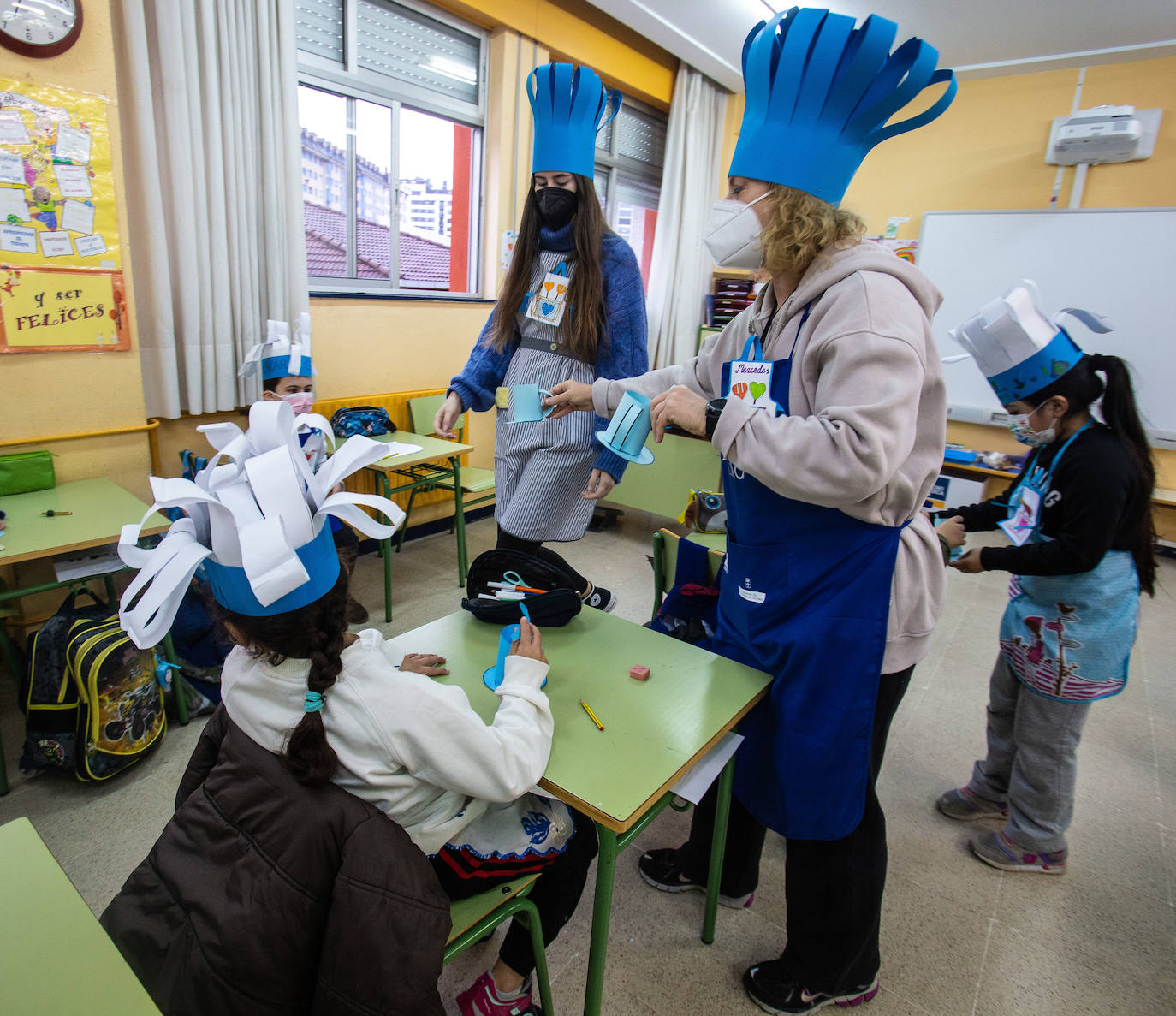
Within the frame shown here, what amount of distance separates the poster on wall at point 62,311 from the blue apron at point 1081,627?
2.89 metres

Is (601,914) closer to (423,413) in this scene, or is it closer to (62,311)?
(62,311)

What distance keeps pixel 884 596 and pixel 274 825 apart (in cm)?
95

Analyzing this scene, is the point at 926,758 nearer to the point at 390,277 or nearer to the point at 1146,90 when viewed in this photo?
the point at 390,277

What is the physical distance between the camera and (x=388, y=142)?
3.64 metres

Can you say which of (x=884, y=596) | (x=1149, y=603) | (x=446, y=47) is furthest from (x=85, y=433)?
(x=1149, y=603)

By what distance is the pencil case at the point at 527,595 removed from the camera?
1407 mm

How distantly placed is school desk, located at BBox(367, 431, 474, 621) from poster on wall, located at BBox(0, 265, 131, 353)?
973mm

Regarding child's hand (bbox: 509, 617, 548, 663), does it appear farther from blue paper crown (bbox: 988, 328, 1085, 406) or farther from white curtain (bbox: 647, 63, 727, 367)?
white curtain (bbox: 647, 63, 727, 367)

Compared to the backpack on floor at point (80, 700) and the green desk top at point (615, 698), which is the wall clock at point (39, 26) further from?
the green desk top at point (615, 698)

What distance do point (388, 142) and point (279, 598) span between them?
3.54 m

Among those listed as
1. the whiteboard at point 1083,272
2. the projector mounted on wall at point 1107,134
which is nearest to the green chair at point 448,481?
the whiteboard at point 1083,272

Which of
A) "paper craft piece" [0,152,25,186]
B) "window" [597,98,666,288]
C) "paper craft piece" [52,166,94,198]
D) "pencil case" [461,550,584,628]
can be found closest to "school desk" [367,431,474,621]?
"paper craft piece" [52,166,94,198]

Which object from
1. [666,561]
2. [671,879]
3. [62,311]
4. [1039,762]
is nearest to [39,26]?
[62,311]

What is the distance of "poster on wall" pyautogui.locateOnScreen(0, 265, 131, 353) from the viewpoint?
6.96 feet
